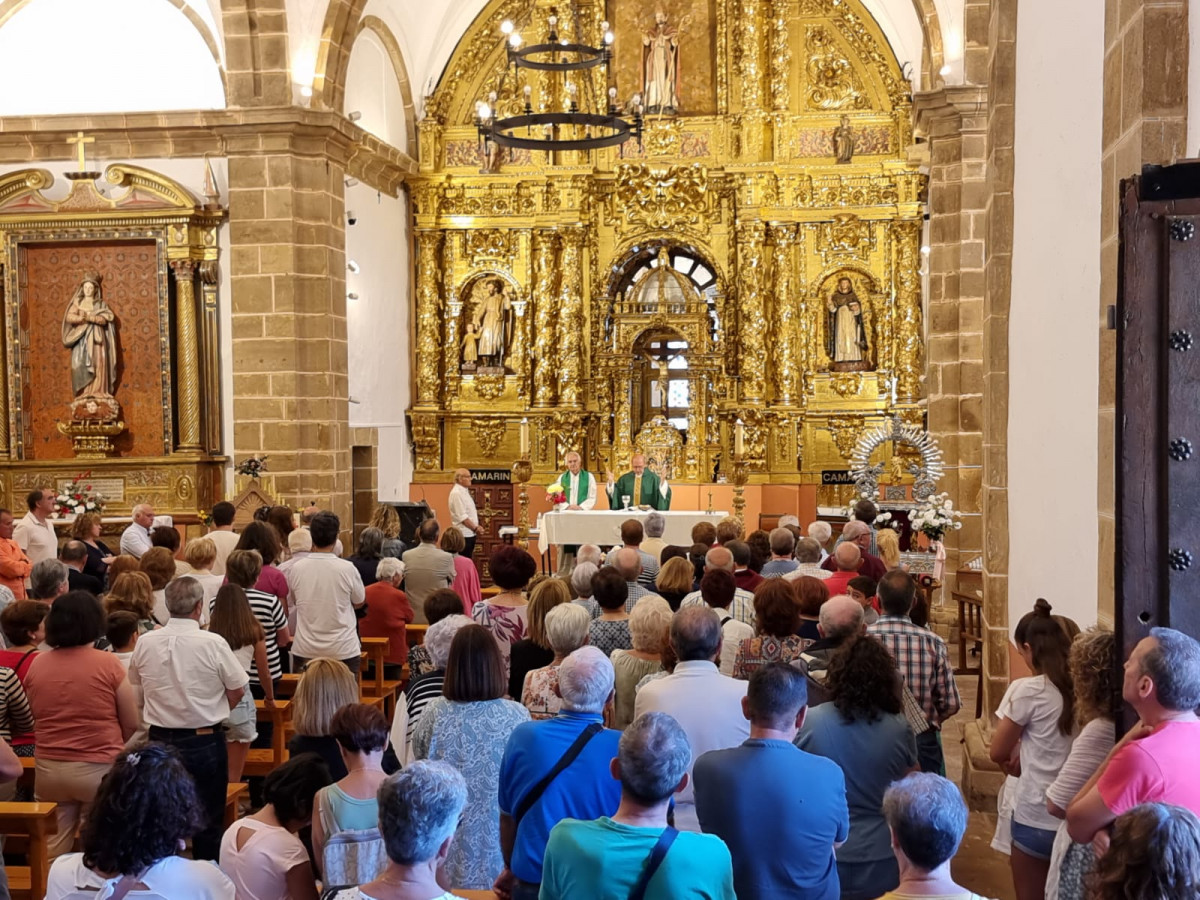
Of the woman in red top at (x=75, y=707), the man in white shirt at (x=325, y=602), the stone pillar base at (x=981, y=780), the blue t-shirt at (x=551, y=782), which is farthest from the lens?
the man in white shirt at (x=325, y=602)

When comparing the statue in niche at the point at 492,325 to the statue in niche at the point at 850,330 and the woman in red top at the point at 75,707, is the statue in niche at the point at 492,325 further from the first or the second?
the woman in red top at the point at 75,707

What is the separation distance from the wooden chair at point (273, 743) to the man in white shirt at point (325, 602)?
422 mm

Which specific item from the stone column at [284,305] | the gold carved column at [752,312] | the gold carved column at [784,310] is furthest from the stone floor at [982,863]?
the gold carved column at [784,310]

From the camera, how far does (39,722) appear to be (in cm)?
594

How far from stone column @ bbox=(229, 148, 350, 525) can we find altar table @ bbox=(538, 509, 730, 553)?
2787mm

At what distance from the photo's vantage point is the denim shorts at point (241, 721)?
21.2ft

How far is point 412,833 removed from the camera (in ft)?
10.1

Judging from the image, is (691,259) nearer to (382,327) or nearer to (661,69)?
(661,69)

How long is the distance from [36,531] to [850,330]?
12.1 metres

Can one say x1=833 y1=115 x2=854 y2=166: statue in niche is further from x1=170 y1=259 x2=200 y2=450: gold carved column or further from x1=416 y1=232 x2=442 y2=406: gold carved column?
x1=170 y1=259 x2=200 y2=450: gold carved column

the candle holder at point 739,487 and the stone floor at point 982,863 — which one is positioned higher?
the candle holder at point 739,487

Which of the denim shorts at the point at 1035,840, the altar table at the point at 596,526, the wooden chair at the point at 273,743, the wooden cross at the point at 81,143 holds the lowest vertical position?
the wooden chair at the point at 273,743

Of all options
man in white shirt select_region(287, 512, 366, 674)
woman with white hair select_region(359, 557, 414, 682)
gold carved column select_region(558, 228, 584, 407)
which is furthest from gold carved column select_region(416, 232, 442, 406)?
man in white shirt select_region(287, 512, 366, 674)

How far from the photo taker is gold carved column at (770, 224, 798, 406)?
1952 centimetres
